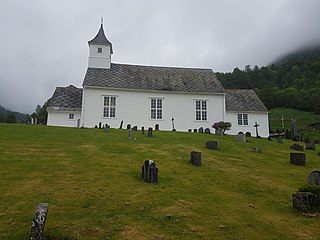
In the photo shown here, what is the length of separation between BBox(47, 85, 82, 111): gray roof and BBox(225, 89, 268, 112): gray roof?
1847 cm

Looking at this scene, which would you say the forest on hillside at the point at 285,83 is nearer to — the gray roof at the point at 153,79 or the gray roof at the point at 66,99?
the gray roof at the point at 153,79

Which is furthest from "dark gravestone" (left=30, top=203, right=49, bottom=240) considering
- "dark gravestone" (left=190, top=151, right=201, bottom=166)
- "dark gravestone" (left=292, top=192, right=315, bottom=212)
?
"dark gravestone" (left=190, top=151, right=201, bottom=166)

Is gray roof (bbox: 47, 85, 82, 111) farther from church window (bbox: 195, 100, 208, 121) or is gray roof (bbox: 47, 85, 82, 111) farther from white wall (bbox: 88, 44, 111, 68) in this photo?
church window (bbox: 195, 100, 208, 121)

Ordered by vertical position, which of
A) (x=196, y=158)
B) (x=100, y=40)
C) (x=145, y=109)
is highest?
(x=100, y=40)

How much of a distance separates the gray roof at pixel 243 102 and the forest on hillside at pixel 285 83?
43.5m

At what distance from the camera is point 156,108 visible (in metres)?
33.6

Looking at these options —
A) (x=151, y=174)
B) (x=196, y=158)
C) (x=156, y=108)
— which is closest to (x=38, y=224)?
(x=151, y=174)

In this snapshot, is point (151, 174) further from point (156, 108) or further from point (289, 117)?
point (289, 117)

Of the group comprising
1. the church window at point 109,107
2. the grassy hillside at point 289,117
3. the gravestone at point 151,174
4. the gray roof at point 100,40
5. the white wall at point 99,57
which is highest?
the gray roof at point 100,40

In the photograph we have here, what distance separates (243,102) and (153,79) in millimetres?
12489

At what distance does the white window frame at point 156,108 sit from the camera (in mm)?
33397

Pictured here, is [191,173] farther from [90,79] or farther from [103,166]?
[90,79]

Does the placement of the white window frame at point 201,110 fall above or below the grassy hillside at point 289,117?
below

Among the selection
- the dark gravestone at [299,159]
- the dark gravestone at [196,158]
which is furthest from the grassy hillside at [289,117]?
the dark gravestone at [196,158]
